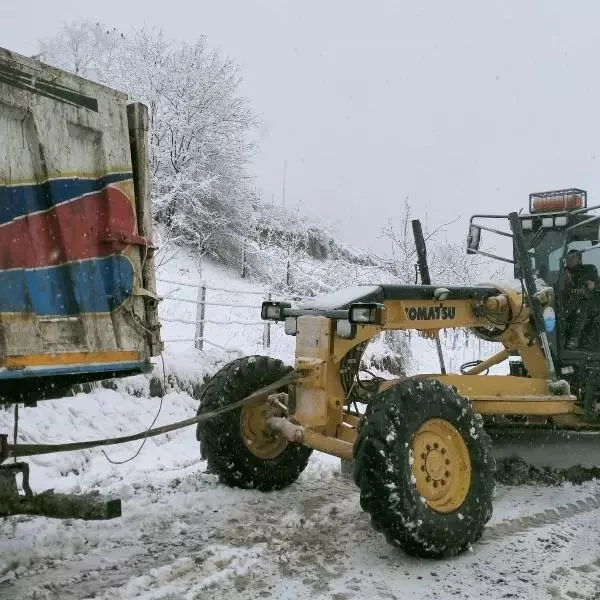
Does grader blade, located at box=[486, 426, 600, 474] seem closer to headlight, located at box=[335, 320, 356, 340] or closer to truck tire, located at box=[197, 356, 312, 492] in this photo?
truck tire, located at box=[197, 356, 312, 492]

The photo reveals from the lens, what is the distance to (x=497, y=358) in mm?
6551

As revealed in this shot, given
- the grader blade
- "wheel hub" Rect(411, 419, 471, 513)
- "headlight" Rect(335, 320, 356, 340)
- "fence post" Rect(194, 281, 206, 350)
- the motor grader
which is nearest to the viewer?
the motor grader

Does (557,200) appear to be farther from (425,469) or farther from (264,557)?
(264,557)

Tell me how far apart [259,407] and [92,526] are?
5.01 feet

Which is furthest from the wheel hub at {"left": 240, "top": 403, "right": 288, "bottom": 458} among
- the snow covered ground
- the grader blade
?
the grader blade

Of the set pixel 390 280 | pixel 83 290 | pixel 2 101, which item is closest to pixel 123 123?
pixel 2 101

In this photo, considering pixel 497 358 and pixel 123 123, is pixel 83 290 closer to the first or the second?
pixel 123 123

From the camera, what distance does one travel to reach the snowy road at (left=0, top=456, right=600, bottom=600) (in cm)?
345

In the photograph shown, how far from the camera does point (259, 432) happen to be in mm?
5258

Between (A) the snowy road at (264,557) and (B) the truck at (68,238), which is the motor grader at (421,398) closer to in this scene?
(A) the snowy road at (264,557)

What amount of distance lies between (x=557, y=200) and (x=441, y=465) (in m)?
3.59

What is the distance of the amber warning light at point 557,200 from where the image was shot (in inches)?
254

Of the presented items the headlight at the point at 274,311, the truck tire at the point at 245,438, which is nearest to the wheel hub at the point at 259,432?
the truck tire at the point at 245,438

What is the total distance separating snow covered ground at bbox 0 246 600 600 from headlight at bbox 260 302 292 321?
137 cm
